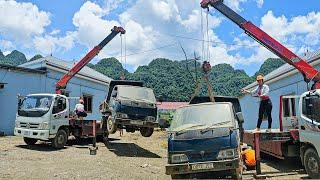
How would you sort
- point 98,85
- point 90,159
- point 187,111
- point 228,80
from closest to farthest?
point 187,111, point 90,159, point 98,85, point 228,80

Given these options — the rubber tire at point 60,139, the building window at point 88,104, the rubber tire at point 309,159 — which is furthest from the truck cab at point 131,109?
the building window at point 88,104

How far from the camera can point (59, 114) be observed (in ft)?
58.8

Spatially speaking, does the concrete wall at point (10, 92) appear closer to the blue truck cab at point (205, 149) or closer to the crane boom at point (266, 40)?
the crane boom at point (266, 40)

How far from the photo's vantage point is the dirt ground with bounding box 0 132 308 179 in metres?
11.5

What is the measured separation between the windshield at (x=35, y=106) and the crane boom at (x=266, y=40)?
7.71 metres

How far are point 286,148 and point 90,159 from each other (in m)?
6.49

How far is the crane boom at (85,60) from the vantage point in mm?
23438

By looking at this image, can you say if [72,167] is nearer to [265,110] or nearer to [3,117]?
[265,110]

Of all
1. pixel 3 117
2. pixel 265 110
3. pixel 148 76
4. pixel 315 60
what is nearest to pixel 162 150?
pixel 265 110

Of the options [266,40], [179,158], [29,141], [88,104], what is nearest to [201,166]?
[179,158]

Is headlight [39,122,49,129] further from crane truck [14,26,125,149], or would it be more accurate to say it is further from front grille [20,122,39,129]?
front grille [20,122,39,129]

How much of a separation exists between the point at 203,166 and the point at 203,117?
1.50 m

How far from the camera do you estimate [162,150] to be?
18672 mm

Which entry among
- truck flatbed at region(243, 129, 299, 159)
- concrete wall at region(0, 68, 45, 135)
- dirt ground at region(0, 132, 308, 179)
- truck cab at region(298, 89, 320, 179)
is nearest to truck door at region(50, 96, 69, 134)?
dirt ground at region(0, 132, 308, 179)
